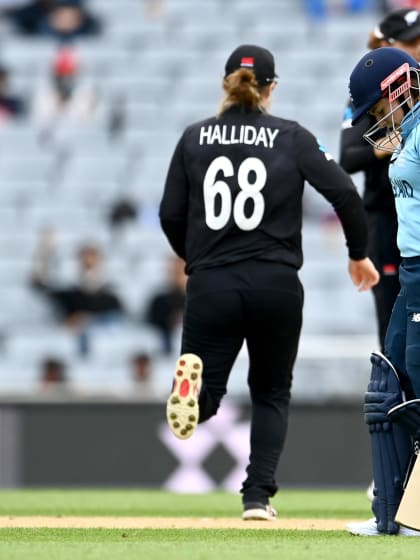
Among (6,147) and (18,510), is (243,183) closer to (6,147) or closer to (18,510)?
(18,510)

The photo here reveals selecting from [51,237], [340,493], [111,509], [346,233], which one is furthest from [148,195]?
[346,233]

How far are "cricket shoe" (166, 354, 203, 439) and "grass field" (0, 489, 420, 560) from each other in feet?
1.31

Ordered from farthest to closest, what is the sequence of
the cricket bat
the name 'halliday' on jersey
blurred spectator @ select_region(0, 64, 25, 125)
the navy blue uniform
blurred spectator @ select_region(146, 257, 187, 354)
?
blurred spectator @ select_region(0, 64, 25, 125)
blurred spectator @ select_region(146, 257, 187, 354)
the navy blue uniform
the name 'halliday' on jersey
the cricket bat

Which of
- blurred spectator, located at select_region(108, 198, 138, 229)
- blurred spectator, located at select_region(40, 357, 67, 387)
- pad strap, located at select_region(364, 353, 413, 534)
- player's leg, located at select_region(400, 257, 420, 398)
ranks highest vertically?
blurred spectator, located at select_region(108, 198, 138, 229)

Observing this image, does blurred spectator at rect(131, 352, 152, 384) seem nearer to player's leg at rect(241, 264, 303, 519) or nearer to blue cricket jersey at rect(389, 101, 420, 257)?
player's leg at rect(241, 264, 303, 519)

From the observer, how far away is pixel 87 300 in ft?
44.6

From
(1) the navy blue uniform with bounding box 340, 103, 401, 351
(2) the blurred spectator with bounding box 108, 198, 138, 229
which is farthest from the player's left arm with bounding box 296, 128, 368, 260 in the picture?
(2) the blurred spectator with bounding box 108, 198, 138, 229

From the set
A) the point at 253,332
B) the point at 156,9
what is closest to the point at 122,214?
the point at 156,9

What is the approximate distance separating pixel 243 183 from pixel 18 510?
87.7 inches

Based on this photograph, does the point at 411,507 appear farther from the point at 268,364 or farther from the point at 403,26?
the point at 403,26

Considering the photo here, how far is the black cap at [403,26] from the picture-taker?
7309mm

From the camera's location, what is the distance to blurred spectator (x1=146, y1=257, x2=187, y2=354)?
13055mm

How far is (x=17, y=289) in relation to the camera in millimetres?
14656

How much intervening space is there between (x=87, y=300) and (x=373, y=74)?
827cm
